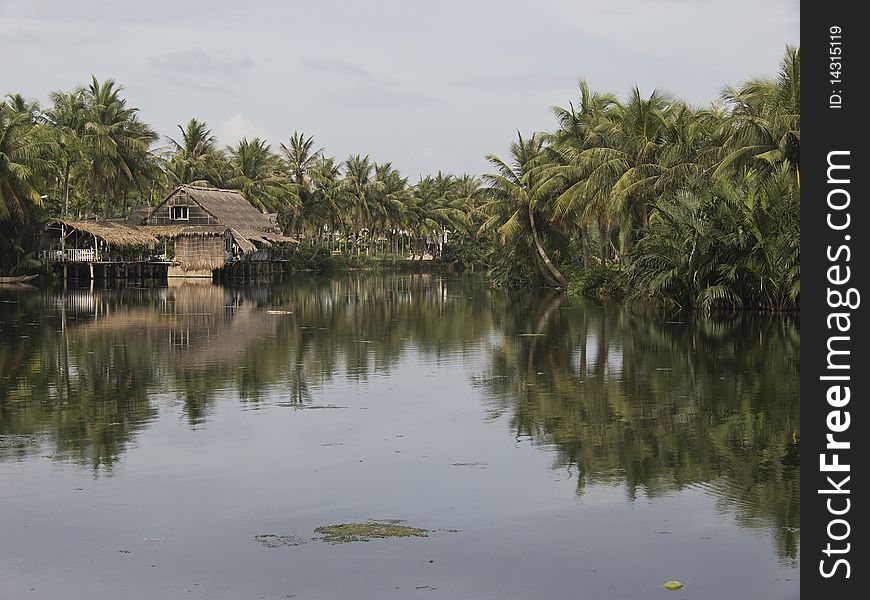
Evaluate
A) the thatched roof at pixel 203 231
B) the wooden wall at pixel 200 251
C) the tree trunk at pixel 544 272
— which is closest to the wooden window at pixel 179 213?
the thatched roof at pixel 203 231

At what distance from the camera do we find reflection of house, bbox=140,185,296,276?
69.7 meters

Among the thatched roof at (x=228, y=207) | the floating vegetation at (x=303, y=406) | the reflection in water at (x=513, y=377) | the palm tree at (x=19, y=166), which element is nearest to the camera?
the reflection in water at (x=513, y=377)

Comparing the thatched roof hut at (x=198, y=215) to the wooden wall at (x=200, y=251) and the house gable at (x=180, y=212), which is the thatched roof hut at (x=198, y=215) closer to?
the house gable at (x=180, y=212)

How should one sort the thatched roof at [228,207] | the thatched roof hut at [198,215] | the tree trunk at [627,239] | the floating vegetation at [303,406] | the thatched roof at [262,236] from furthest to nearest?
the thatched roof at [262,236], the thatched roof at [228,207], the thatched roof hut at [198,215], the tree trunk at [627,239], the floating vegetation at [303,406]

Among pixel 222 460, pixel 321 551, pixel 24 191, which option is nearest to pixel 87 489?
pixel 222 460

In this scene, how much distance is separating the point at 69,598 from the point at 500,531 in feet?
10.9

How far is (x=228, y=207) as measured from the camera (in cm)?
7275

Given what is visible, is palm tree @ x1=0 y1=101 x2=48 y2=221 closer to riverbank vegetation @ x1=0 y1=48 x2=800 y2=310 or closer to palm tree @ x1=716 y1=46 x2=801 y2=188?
riverbank vegetation @ x1=0 y1=48 x2=800 y2=310

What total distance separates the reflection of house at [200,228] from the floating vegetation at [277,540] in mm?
61535

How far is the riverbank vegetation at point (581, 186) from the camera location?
32594 mm

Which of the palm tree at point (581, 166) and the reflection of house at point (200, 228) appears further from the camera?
the reflection of house at point (200, 228)

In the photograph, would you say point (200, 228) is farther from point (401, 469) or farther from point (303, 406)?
point (401, 469)

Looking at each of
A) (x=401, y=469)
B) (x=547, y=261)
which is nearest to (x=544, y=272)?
(x=547, y=261)

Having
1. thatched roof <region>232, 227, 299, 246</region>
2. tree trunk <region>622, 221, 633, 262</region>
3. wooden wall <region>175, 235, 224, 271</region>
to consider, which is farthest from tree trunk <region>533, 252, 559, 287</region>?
wooden wall <region>175, 235, 224, 271</region>
